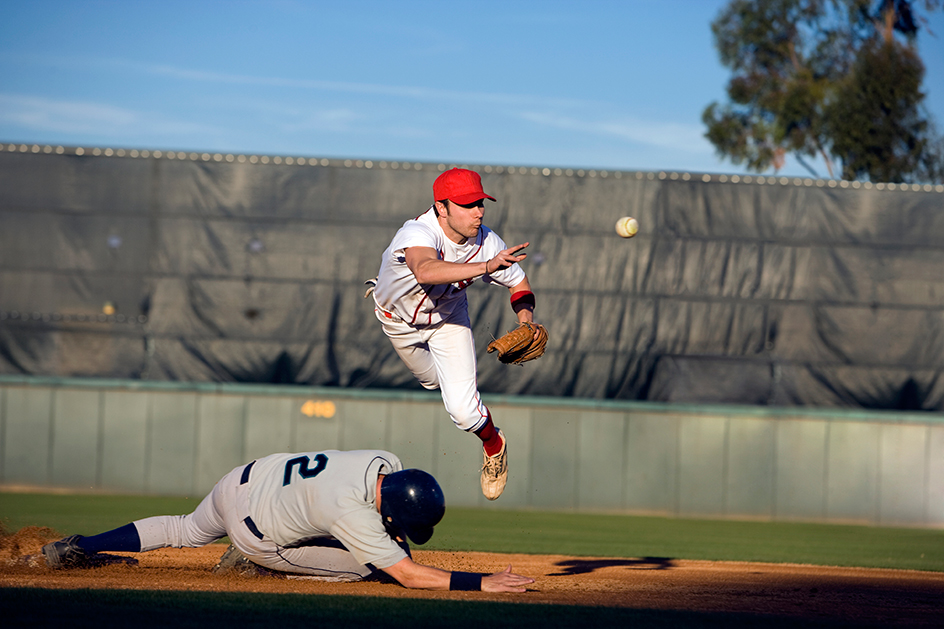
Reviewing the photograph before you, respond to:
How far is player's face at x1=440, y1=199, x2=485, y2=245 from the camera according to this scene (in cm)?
512

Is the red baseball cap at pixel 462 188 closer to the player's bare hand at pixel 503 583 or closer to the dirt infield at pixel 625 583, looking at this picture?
the player's bare hand at pixel 503 583

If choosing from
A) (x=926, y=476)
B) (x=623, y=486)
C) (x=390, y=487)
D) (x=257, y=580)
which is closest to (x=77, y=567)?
(x=257, y=580)

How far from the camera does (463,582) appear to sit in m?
4.38

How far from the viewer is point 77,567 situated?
202 inches

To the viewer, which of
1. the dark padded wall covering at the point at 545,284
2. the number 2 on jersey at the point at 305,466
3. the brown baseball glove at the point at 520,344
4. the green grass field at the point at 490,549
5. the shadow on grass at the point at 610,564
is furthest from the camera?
the dark padded wall covering at the point at 545,284

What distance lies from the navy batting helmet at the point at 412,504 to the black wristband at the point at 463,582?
236mm

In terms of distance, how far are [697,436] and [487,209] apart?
12.9 feet

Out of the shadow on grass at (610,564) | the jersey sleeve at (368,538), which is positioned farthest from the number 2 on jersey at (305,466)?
the shadow on grass at (610,564)

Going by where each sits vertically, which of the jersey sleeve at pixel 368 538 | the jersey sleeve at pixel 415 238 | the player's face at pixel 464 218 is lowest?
the jersey sleeve at pixel 368 538

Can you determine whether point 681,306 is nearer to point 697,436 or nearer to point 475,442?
point 697,436

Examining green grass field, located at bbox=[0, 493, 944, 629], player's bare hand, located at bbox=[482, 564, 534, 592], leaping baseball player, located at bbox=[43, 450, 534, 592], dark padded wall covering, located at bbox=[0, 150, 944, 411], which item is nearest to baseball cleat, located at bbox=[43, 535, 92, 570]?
leaping baseball player, located at bbox=[43, 450, 534, 592]

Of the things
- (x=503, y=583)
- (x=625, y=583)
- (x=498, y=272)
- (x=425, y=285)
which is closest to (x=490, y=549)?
(x=625, y=583)

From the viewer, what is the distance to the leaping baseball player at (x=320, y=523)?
14.3 ft

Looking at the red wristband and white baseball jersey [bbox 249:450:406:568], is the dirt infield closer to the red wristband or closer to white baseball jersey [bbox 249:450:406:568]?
white baseball jersey [bbox 249:450:406:568]
